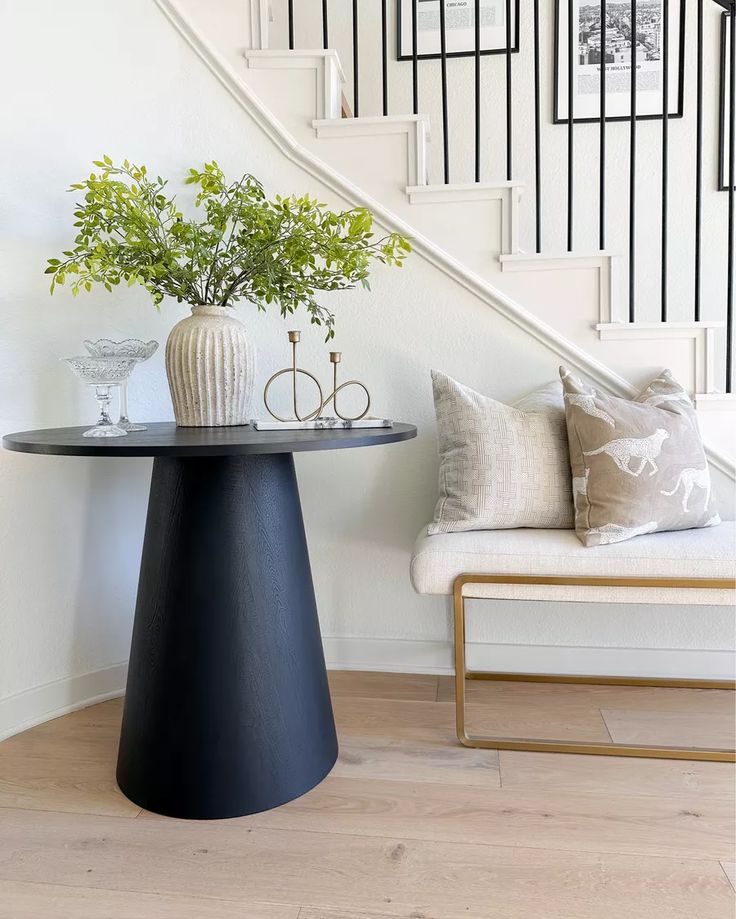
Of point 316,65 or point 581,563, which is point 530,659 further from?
point 316,65

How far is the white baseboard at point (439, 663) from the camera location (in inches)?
70.3

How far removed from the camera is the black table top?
1147mm

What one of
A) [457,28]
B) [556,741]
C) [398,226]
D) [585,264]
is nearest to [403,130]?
[398,226]

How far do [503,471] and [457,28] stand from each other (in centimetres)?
189

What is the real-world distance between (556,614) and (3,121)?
1.97 m

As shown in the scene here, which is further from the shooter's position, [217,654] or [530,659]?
[530,659]

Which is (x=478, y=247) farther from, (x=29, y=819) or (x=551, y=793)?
(x=29, y=819)

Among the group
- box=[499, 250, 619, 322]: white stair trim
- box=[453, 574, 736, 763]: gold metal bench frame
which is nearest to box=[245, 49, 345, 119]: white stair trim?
box=[499, 250, 619, 322]: white stair trim

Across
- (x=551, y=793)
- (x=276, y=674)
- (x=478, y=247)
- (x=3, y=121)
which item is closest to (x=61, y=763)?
(x=276, y=674)

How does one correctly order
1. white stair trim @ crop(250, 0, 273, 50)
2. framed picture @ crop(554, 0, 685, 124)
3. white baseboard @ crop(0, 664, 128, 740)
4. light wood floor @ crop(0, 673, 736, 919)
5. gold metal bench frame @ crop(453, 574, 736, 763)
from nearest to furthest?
light wood floor @ crop(0, 673, 736, 919) < gold metal bench frame @ crop(453, 574, 736, 763) < white baseboard @ crop(0, 664, 128, 740) < white stair trim @ crop(250, 0, 273, 50) < framed picture @ crop(554, 0, 685, 124)

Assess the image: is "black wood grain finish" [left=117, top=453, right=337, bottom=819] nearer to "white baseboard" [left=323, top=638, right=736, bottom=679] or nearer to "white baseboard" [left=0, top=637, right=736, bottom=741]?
"white baseboard" [left=0, top=637, right=736, bottom=741]

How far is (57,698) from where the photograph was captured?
1791 mm

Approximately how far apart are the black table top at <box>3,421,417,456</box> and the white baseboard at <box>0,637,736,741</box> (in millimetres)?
758

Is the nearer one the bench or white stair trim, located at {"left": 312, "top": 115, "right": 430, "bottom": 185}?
the bench
